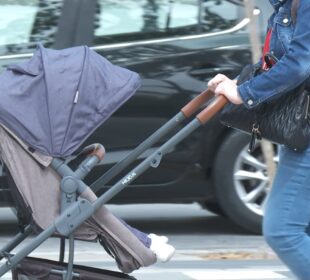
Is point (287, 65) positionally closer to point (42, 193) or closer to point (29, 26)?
point (42, 193)

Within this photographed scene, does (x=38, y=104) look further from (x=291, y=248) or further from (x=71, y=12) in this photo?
(x=71, y=12)

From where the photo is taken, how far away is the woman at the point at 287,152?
3.58 meters

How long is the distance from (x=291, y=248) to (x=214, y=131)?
2811mm

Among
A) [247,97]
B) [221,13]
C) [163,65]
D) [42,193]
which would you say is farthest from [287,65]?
[221,13]

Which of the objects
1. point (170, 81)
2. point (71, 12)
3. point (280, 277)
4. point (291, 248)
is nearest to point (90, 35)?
point (71, 12)

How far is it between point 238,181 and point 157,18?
1.26m

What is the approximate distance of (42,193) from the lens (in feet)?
12.5

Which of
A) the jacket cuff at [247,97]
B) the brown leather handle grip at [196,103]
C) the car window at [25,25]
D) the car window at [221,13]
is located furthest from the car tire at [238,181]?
the jacket cuff at [247,97]

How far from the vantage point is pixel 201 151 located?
255 inches

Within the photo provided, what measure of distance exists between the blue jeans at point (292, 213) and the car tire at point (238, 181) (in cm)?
273

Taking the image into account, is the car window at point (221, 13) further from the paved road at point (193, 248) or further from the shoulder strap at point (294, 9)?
the shoulder strap at point (294, 9)

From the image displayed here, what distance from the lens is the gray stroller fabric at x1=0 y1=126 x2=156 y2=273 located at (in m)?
3.79

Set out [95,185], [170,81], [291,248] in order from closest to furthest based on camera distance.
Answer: [291,248] < [95,185] < [170,81]

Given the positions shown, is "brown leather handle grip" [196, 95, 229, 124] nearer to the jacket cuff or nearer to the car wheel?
the jacket cuff
